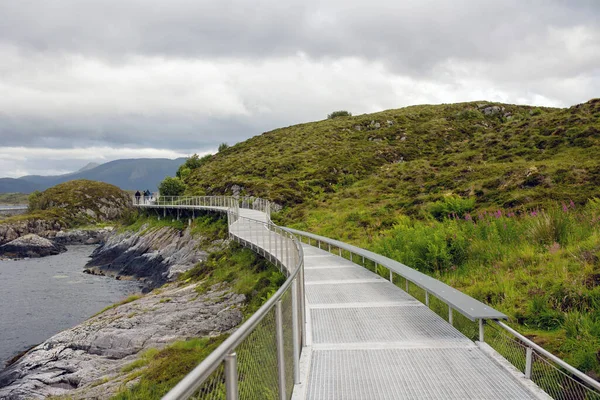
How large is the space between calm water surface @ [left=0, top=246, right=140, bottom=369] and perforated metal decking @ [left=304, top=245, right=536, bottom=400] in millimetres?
15963

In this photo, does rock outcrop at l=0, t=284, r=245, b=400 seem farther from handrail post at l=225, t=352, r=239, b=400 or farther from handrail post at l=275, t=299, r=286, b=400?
handrail post at l=225, t=352, r=239, b=400

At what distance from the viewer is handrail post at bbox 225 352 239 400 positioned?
2219mm

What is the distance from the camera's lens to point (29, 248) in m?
51.9

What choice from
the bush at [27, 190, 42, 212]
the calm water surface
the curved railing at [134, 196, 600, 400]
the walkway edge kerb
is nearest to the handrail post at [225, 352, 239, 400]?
the curved railing at [134, 196, 600, 400]

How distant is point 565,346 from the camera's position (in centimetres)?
552

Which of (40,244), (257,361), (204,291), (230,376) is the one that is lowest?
(40,244)

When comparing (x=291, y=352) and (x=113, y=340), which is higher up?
(x=291, y=352)

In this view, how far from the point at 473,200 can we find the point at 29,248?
177ft

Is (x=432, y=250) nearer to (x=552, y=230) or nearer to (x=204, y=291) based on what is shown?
(x=552, y=230)

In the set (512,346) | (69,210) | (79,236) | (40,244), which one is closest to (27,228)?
(79,236)

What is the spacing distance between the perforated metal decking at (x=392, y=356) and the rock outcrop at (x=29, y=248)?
176 ft

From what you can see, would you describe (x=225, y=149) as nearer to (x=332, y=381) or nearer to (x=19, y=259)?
(x=19, y=259)

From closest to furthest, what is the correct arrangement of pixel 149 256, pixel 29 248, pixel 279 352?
1. pixel 279 352
2. pixel 149 256
3. pixel 29 248

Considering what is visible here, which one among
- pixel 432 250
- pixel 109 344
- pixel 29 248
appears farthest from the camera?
pixel 29 248
